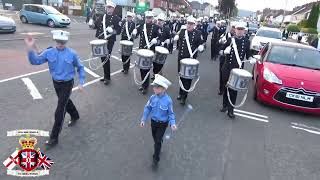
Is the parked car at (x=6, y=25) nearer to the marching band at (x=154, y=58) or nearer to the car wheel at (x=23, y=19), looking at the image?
the car wheel at (x=23, y=19)

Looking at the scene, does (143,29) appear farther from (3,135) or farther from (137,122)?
(3,135)

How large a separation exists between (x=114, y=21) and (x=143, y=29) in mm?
873

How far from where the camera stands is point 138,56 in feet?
30.7

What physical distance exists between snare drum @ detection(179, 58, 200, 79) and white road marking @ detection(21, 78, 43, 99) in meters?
3.38

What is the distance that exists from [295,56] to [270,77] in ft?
5.65

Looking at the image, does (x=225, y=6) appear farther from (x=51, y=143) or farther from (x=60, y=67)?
(x=51, y=143)

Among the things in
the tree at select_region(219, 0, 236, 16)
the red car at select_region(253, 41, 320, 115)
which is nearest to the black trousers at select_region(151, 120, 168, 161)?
the red car at select_region(253, 41, 320, 115)

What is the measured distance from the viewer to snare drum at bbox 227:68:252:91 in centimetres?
799

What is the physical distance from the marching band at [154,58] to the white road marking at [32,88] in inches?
71.8

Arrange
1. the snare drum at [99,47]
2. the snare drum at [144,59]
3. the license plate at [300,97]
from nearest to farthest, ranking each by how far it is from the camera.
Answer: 1. the license plate at [300,97]
2. the snare drum at [144,59]
3. the snare drum at [99,47]

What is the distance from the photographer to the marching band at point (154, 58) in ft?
18.1

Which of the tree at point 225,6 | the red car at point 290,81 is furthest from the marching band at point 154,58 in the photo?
the tree at point 225,6

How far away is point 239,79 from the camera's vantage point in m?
8.03

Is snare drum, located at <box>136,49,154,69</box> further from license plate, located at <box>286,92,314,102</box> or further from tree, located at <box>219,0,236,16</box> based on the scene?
tree, located at <box>219,0,236,16</box>
